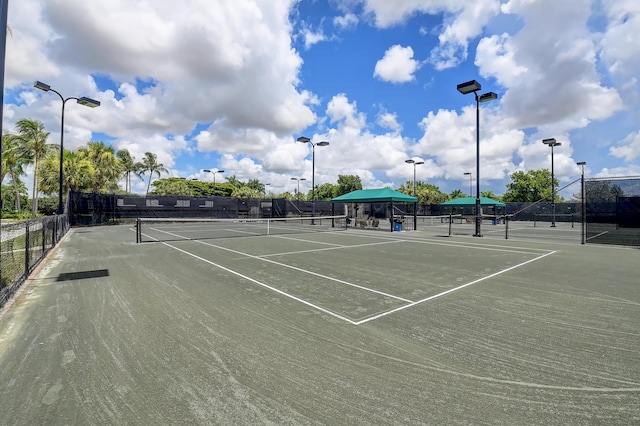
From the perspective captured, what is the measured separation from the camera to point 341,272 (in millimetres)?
8398

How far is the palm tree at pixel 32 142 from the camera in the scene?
33.8m

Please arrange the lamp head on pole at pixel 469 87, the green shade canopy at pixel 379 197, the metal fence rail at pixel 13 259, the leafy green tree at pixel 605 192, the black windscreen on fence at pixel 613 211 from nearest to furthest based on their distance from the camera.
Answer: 1. the metal fence rail at pixel 13 259
2. the black windscreen on fence at pixel 613 211
3. the lamp head on pole at pixel 469 87
4. the leafy green tree at pixel 605 192
5. the green shade canopy at pixel 379 197

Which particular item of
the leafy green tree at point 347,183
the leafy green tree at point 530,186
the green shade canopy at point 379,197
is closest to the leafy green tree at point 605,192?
the green shade canopy at point 379,197

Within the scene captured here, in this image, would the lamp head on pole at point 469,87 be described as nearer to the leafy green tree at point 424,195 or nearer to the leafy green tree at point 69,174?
the leafy green tree at point 69,174

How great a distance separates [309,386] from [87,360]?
2610mm

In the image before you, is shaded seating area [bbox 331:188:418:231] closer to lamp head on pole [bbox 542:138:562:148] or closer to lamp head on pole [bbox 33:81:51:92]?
lamp head on pole [bbox 542:138:562:148]

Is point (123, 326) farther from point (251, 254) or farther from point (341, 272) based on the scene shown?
point (251, 254)

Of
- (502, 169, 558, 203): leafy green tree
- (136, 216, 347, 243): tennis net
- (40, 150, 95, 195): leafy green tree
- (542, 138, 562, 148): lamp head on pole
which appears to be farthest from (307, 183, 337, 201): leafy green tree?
(542, 138, 562, 148): lamp head on pole

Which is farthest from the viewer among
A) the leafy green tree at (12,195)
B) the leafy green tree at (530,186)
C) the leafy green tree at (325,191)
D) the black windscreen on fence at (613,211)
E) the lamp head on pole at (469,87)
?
the leafy green tree at (325,191)

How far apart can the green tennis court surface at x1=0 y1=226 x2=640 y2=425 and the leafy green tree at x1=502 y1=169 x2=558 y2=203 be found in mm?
58831

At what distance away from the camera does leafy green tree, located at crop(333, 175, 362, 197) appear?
97625mm

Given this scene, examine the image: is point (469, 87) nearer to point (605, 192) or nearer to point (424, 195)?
point (605, 192)

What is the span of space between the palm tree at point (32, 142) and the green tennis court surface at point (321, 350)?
38067mm

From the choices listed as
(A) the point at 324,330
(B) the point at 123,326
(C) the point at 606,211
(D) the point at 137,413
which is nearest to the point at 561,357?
(A) the point at 324,330
